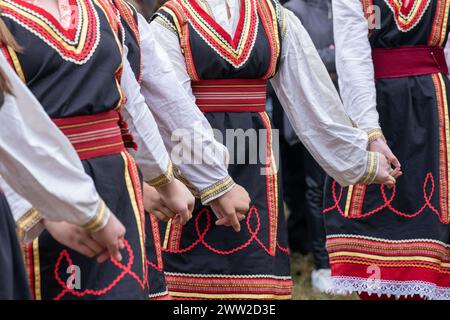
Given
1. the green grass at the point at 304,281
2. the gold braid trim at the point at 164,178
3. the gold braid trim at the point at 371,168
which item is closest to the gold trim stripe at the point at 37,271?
the gold braid trim at the point at 164,178

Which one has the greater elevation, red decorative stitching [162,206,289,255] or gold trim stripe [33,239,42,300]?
gold trim stripe [33,239,42,300]

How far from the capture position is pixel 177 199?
3439 millimetres

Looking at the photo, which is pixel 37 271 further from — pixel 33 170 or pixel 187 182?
pixel 187 182

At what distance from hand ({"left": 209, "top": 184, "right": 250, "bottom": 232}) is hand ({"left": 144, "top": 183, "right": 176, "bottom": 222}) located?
0.28m

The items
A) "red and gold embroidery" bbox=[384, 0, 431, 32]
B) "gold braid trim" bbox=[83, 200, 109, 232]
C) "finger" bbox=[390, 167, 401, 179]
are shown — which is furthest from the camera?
"red and gold embroidery" bbox=[384, 0, 431, 32]

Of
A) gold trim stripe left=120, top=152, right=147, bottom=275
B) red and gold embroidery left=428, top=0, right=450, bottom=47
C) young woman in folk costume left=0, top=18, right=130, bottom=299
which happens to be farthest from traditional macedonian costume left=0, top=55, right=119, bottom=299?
red and gold embroidery left=428, top=0, right=450, bottom=47

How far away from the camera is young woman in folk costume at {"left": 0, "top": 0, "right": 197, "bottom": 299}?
303 cm

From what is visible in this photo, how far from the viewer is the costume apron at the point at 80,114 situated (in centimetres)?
303

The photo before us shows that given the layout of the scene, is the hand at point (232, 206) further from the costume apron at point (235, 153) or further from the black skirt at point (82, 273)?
the black skirt at point (82, 273)

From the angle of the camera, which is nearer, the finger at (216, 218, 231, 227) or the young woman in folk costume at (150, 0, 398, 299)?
the finger at (216, 218, 231, 227)

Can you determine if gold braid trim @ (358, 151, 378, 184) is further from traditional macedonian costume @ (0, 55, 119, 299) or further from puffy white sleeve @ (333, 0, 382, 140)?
traditional macedonian costume @ (0, 55, 119, 299)

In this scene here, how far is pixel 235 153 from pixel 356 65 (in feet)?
2.50
